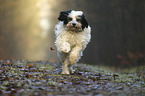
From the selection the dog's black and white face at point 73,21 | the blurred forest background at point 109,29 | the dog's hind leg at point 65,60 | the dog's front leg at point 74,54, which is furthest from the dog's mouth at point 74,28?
the blurred forest background at point 109,29

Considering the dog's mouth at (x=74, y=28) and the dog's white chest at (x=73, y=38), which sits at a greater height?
the dog's mouth at (x=74, y=28)

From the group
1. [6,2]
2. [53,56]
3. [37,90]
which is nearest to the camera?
[37,90]

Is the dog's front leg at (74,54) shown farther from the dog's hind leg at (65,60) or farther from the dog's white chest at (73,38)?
the dog's hind leg at (65,60)

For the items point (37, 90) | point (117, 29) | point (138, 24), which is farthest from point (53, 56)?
point (37, 90)

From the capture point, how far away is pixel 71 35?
265 inches

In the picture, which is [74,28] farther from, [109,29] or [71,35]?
[109,29]

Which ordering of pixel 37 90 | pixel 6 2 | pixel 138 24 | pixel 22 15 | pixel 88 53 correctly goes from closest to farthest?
pixel 37 90 → pixel 138 24 → pixel 88 53 → pixel 6 2 → pixel 22 15

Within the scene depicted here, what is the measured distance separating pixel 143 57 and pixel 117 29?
13.0ft

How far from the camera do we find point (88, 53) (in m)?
18.0

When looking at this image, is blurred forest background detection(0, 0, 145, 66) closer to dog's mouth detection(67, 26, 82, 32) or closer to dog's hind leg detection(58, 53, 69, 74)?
dog's hind leg detection(58, 53, 69, 74)

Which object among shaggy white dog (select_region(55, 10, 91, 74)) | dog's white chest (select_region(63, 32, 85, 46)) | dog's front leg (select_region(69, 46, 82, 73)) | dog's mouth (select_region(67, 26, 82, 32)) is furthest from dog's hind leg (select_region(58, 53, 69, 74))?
dog's mouth (select_region(67, 26, 82, 32))

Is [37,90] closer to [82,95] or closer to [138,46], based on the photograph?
[82,95]

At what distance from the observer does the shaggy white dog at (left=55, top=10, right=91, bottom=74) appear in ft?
21.2

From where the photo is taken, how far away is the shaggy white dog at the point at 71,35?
21.2 ft
